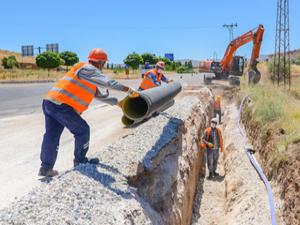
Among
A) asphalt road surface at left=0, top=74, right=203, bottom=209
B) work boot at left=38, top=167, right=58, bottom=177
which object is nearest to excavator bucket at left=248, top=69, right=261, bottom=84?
asphalt road surface at left=0, top=74, right=203, bottom=209

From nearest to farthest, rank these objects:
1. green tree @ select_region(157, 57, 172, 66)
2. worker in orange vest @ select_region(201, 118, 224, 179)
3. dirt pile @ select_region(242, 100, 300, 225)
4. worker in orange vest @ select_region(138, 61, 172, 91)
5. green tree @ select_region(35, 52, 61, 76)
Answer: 1. dirt pile @ select_region(242, 100, 300, 225)
2. worker in orange vest @ select_region(138, 61, 172, 91)
3. worker in orange vest @ select_region(201, 118, 224, 179)
4. green tree @ select_region(35, 52, 61, 76)
5. green tree @ select_region(157, 57, 172, 66)

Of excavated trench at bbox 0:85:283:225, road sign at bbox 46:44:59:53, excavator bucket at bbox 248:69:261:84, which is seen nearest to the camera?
excavated trench at bbox 0:85:283:225

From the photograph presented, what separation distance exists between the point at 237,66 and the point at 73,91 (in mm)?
24047

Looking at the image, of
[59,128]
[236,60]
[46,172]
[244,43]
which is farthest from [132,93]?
[236,60]

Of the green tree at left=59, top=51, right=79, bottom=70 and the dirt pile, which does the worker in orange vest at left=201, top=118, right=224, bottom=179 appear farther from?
the green tree at left=59, top=51, right=79, bottom=70

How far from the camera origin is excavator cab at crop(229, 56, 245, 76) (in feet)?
93.2

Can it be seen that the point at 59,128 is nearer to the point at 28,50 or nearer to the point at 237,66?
the point at 237,66

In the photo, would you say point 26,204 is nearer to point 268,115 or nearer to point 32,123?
point 268,115

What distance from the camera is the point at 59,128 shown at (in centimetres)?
617

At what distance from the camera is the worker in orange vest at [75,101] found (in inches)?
225

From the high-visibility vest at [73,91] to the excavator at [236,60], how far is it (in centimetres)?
1837

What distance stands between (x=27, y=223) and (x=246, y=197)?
5.51m

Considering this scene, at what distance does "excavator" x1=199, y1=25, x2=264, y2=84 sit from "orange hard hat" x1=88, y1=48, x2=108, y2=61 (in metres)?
18.2

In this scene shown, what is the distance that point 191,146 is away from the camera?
10.0 metres
